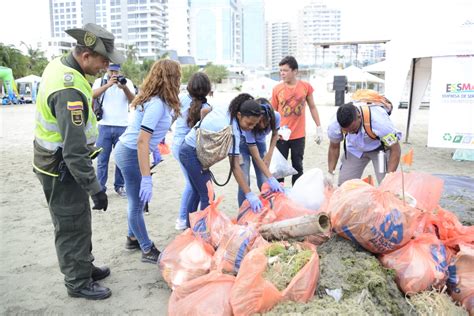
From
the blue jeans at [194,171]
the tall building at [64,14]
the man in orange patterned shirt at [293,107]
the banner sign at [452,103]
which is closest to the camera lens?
the blue jeans at [194,171]

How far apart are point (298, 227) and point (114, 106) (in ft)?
10.1

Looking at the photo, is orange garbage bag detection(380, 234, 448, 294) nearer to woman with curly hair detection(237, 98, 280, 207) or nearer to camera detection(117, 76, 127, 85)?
woman with curly hair detection(237, 98, 280, 207)

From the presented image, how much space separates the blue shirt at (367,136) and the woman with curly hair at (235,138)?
31.8 inches

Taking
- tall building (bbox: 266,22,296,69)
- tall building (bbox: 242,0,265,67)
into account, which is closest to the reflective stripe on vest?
tall building (bbox: 242,0,265,67)

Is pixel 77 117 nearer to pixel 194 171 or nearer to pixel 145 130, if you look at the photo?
pixel 145 130

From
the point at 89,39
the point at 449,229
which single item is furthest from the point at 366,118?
the point at 89,39

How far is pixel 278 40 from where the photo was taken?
141m

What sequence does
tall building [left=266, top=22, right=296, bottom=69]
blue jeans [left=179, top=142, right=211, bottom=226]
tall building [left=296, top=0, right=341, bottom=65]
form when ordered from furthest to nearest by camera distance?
1. tall building [left=266, top=22, right=296, bottom=69]
2. tall building [left=296, top=0, right=341, bottom=65]
3. blue jeans [left=179, top=142, right=211, bottom=226]

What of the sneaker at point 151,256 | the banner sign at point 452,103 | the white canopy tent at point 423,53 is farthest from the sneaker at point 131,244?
the white canopy tent at point 423,53

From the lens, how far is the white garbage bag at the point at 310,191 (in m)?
3.15

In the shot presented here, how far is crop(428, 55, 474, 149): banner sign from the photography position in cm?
682

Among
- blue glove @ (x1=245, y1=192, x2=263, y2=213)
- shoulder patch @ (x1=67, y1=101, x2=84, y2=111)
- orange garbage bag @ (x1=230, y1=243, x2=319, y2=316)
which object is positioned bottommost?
orange garbage bag @ (x1=230, y1=243, x2=319, y2=316)

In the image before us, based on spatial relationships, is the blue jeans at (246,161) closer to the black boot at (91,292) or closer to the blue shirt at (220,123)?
the blue shirt at (220,123)

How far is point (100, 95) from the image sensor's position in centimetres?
488
